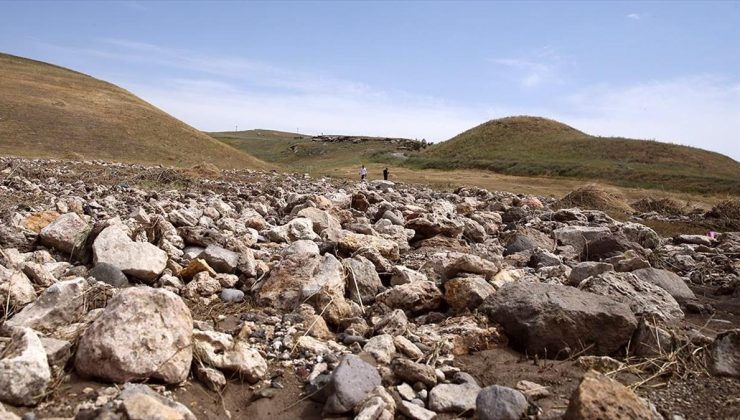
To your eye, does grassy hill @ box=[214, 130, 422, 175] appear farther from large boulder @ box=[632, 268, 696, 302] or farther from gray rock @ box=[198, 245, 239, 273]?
gray rock @ box=[198, 245, 239, 273]

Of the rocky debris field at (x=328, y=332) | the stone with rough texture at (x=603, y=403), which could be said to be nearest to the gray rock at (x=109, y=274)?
the rocky debris field at (x=328, y=332)

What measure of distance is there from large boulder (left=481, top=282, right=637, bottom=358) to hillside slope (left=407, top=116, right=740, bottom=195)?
28.5 meters

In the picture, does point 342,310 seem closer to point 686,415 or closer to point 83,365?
point 83,365

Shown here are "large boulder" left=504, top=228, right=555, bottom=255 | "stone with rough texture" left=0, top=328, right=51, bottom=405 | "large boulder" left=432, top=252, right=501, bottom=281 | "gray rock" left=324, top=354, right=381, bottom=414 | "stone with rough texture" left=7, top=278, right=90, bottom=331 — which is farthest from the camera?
"large boulder" left=504, top=228, right=555, bottom=255

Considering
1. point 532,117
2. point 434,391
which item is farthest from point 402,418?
point 532,117

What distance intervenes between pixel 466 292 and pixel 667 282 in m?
2.14

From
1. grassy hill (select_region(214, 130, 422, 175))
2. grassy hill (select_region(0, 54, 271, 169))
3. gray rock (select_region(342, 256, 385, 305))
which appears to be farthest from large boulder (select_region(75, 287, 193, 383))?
grassy hill (select_region(214, 130, 422, 175))

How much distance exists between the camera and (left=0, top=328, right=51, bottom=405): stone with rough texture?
224 centimetres

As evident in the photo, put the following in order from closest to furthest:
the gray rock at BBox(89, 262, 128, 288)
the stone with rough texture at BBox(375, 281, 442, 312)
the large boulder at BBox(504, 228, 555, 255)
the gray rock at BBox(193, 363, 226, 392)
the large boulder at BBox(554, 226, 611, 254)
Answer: the gray rock at BBox(193, 363, 226, 392)
the gray rock at BBox(89, 262, 128, 288)
the stone with rough texture at BBox(375, 281, 442, 312)
the large boulder at BBox(504, 228, 555, 255)
the large boulder at BBox(554, 226, 611, 254)

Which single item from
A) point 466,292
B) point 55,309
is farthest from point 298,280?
point 55,309

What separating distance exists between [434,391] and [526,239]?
4.42 meters

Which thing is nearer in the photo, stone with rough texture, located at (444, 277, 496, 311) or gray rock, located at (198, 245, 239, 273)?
stone with rough texture, located at (444, 277, 496, 311)

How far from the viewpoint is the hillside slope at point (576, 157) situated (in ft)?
103

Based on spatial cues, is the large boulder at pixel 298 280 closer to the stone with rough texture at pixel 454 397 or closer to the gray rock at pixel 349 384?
the gray rock at pixel 349 384
